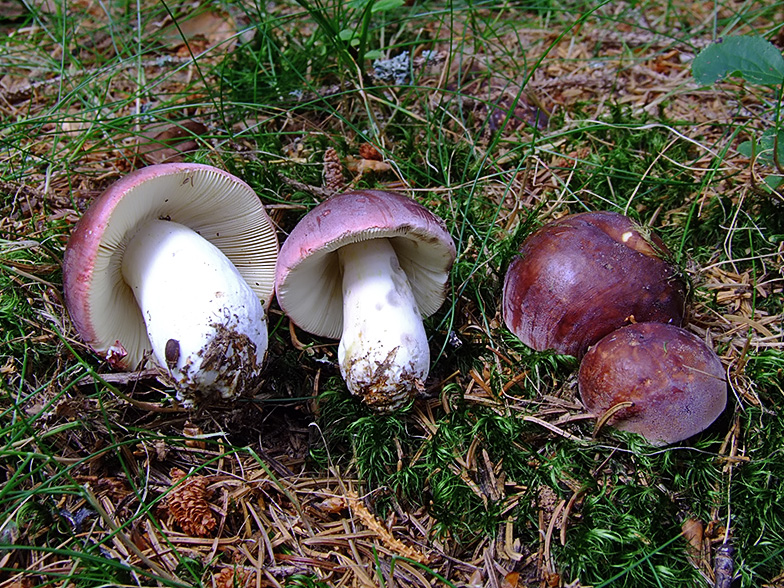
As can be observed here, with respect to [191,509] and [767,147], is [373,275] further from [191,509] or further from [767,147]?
[767,147]

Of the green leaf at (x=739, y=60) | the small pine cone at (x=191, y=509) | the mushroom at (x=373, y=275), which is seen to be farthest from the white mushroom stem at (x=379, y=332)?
the green leaf at (x=739, y=60)

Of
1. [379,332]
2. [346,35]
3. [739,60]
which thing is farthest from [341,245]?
[739,60]

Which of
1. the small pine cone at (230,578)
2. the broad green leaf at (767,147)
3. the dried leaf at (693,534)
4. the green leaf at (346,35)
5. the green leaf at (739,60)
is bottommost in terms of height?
the dried leaf at (693,534)

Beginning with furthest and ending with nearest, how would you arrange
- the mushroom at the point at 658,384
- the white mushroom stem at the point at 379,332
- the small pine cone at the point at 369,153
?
the small pine cone at the point at 369,153 < the white mushroom stem at the point at 379,332 < the mushroom at the point at 658,384

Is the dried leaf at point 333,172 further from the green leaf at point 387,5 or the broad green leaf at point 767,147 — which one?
the broad green leaf at point 767,147

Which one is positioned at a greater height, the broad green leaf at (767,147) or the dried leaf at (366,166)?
the broad green leaf at (767,147)

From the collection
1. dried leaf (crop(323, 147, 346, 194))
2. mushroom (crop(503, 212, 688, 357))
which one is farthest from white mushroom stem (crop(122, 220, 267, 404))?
mushroom (crop(503, 212, 688, 357))
